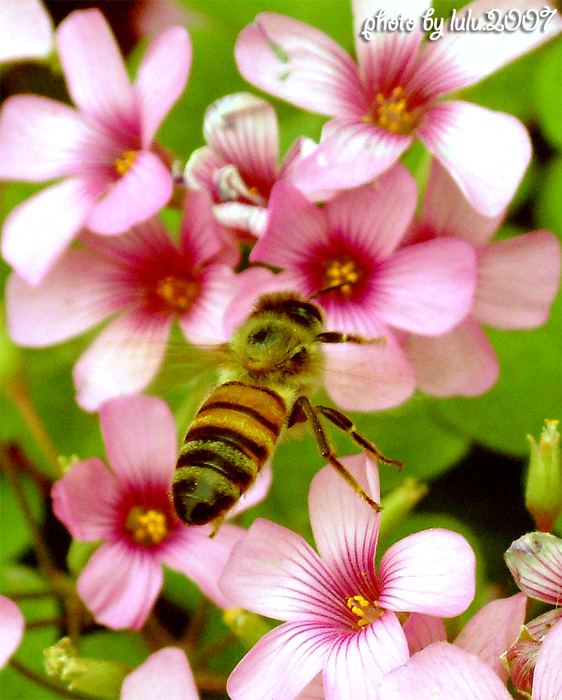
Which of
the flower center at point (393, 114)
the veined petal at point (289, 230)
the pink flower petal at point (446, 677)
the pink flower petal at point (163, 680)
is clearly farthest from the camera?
the flower center at point (393, 114)

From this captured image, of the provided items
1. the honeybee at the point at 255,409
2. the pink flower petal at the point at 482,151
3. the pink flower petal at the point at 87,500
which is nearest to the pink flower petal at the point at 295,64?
the pink flower petal at the point at 482,151

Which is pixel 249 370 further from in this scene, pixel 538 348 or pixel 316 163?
pixel 538 348

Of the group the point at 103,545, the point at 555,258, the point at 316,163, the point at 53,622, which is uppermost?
the point at 316,163

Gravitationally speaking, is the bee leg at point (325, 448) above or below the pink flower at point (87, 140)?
below

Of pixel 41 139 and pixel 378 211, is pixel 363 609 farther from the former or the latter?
pixel 41 139

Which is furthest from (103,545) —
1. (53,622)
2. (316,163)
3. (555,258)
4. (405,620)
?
(555,258)

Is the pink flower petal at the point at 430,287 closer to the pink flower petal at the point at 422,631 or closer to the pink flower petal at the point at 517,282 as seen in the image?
the pink flower petal at the point at 517,282
